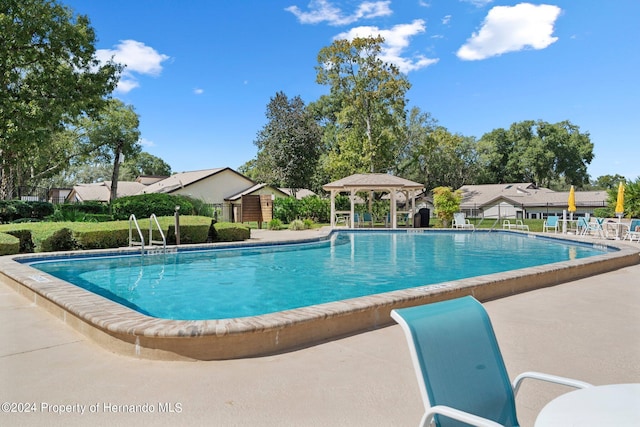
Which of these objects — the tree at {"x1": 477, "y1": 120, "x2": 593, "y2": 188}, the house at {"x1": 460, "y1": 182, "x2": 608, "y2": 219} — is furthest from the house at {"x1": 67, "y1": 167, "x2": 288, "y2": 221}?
the tree at {"x1": 477, "y1": 120, "x2": 593, "y2": 188}

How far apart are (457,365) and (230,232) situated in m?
13.8

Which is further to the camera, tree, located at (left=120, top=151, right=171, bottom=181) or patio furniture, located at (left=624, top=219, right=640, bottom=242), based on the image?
tree, located at (left=120, top=151, right=171, bottom=181)

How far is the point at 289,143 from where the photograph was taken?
33562mm

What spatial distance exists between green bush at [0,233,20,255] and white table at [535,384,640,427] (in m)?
12.2

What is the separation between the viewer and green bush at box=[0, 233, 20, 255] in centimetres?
1043

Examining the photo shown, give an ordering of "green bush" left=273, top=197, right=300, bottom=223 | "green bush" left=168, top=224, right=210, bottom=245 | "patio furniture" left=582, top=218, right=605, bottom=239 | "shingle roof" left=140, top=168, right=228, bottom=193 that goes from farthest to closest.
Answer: "shingle roof" left=140, top=168, right=228, bottom=193, "green bush" left=273, top=197, right=300, bottom=223, "patio furniture" left=582, top=218, right=605, bottom=239, "green bush" left=168, top=224, right=210, bottom=245

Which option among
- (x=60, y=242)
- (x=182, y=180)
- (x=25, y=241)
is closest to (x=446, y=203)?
(x=60, y=242)

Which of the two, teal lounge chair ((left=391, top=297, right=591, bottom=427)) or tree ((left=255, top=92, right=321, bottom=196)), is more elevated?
tree ((left=255, top=92, right=321, bottom=196))

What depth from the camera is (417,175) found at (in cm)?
4816

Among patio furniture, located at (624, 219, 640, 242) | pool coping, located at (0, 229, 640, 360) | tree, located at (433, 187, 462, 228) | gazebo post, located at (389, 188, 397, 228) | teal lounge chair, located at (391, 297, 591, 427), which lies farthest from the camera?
tree, located at (433, 187, 462, 228)

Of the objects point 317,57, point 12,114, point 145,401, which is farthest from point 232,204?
point 145,401

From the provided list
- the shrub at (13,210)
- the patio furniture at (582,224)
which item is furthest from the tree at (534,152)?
the shrub at (13,210)

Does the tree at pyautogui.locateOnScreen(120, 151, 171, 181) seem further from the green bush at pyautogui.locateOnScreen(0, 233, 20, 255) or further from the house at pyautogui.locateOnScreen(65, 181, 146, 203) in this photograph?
the green bush at pyautogui.locateOnScreen(0, 233, 20, 255)

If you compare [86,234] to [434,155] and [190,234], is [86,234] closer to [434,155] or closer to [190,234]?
[190,234]
